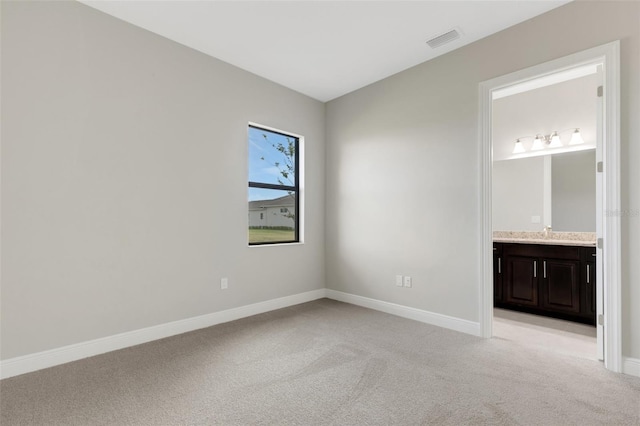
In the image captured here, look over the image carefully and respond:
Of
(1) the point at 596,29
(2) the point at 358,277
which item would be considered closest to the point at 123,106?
(2) the point at 358,277

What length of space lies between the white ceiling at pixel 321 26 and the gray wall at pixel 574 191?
2.09 metres

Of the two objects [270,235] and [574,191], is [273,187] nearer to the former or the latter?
[270,235]

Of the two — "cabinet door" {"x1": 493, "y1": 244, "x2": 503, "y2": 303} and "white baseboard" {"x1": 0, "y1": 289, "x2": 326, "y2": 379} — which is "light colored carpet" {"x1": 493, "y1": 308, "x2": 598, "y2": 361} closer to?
"cabinet door" {"x1": 493, "y1": 244, "x2": 503, "y2": 303}

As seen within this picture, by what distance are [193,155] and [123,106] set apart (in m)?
0.71

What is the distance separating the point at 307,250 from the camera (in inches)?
170

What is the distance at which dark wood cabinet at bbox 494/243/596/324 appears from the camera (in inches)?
130

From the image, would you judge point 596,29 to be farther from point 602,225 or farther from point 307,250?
point 307,250

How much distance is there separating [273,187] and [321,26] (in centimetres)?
197

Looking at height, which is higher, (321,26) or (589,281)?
(321,26)

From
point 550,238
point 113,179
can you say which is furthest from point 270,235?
point 550,238

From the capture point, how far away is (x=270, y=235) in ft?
13.5

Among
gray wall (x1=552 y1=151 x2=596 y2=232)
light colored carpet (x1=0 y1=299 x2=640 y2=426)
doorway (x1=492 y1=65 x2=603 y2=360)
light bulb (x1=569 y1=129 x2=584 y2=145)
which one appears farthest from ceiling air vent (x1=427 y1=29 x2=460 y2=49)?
light colored carpet (x1=0 y1=299 x2=640 y2=426)

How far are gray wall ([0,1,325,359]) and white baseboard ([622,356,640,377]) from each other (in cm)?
329

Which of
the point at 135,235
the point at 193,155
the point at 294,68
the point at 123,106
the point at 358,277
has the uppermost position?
the point at 294,68
